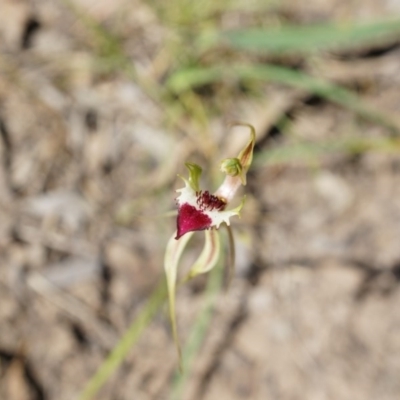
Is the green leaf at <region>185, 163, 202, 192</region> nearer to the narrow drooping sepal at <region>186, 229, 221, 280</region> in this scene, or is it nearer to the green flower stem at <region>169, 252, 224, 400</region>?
the narrow drooping sepal at <region>186, 229, 221, 280</region>

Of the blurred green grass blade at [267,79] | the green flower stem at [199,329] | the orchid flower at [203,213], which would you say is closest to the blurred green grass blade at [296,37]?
the blurred green grass blade at [267,79]

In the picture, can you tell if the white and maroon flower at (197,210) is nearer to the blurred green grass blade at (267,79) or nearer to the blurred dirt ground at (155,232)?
the blurred dirt ground at (155,232)

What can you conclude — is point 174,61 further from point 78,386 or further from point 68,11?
point 78,386

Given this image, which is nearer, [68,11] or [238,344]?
[238,344]

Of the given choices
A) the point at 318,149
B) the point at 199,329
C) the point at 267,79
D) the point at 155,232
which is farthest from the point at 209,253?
the point at 267,79

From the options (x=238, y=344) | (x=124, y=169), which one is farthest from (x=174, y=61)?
(x=238, y=344)
